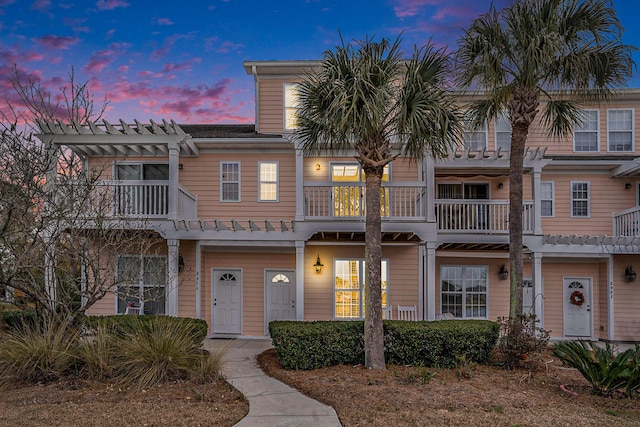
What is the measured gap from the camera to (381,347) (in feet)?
28.4

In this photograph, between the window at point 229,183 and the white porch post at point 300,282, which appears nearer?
the white porch post at point 300,282

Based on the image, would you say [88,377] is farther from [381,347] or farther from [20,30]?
[20,30]

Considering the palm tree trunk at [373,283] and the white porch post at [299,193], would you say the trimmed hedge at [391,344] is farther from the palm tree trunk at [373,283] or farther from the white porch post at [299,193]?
the white porch post at [299,193]

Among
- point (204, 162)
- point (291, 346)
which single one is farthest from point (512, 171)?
point (204, 162)

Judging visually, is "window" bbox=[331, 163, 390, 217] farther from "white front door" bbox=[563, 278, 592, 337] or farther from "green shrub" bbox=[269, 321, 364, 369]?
"white front door" bbox=[563, 278, 592, 337]

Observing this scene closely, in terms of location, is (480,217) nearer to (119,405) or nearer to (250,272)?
(250,272)

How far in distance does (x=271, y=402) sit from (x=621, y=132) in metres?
15.0

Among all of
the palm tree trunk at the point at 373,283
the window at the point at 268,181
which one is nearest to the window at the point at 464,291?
the window at the point at 268,181

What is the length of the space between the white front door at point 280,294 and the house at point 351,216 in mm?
46

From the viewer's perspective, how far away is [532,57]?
8.98m

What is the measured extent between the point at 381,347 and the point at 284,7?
1017 centimetres

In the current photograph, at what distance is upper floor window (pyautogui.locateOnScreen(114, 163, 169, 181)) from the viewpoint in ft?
46.3

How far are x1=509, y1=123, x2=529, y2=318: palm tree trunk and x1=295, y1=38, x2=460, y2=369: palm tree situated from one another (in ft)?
7.09

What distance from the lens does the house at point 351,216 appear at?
12.3 metres
